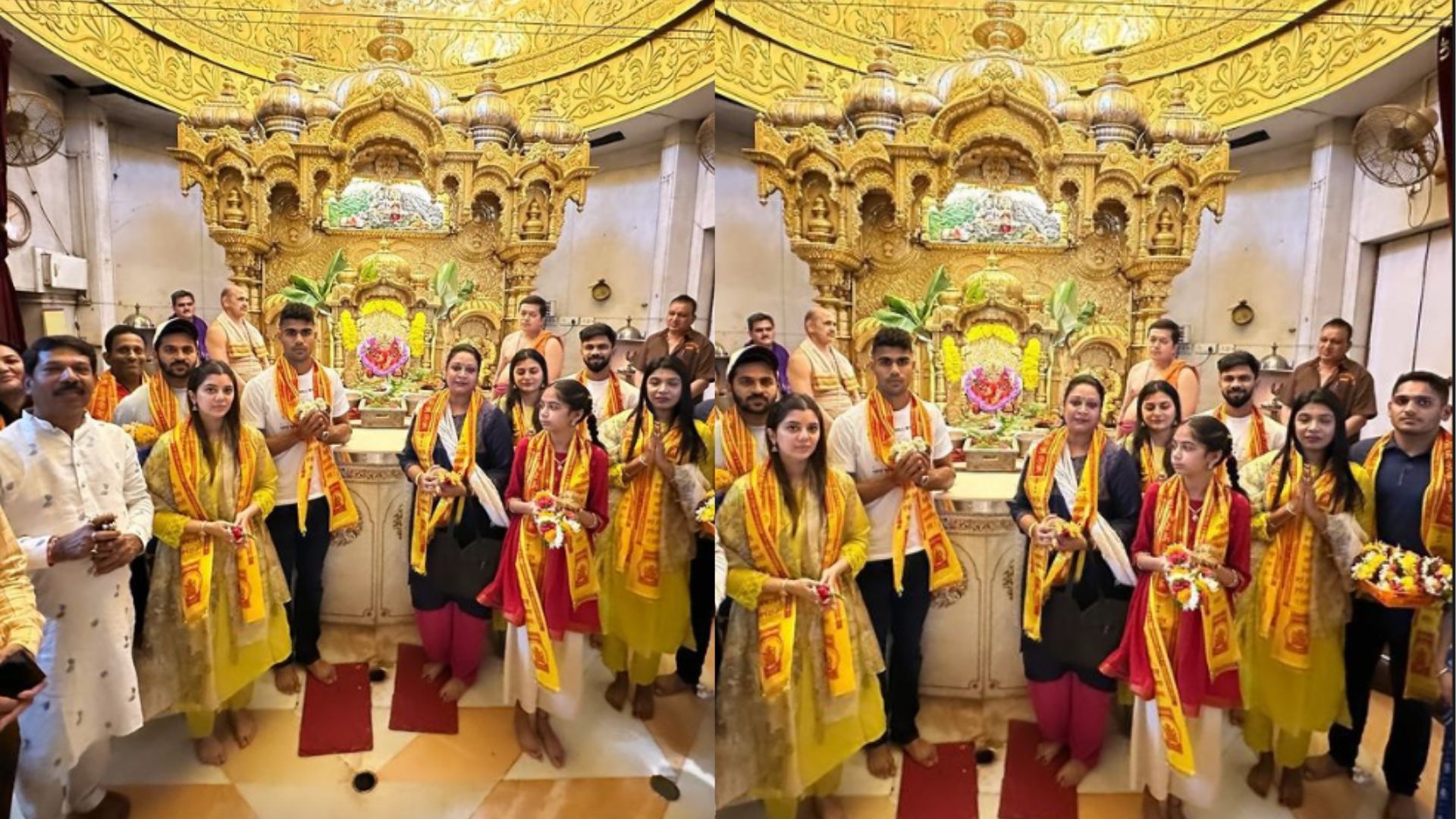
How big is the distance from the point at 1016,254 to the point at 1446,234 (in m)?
0.95

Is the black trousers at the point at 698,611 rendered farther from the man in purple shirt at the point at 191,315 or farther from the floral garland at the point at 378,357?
the man in purple shirt at the point at 191,315

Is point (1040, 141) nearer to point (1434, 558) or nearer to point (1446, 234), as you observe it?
point (1446, 234)

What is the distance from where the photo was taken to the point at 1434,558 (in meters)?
1.83

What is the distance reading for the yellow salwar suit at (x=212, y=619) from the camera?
5.95 ft

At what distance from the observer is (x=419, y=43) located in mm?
1912

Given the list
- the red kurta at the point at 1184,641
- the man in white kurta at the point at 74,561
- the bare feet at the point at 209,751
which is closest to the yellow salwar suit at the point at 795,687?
the red kurta at the point at 1184,641

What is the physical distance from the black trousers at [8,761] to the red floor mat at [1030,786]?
81.3 inches

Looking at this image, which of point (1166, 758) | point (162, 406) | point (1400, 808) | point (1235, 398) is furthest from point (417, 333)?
point (1400, 808)

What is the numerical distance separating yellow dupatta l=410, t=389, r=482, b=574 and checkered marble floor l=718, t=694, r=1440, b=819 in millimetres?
1039

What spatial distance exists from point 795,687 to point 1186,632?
819 millimetres

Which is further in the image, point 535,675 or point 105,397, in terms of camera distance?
point 535,675

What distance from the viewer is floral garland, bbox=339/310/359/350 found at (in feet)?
6.13

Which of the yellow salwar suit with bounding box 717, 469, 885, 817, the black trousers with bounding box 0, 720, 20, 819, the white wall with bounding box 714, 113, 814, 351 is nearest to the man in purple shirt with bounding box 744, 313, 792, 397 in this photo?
the white wall with bounding box 714, 113, 814, 351

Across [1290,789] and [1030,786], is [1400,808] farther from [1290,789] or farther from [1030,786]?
[1030,786]
